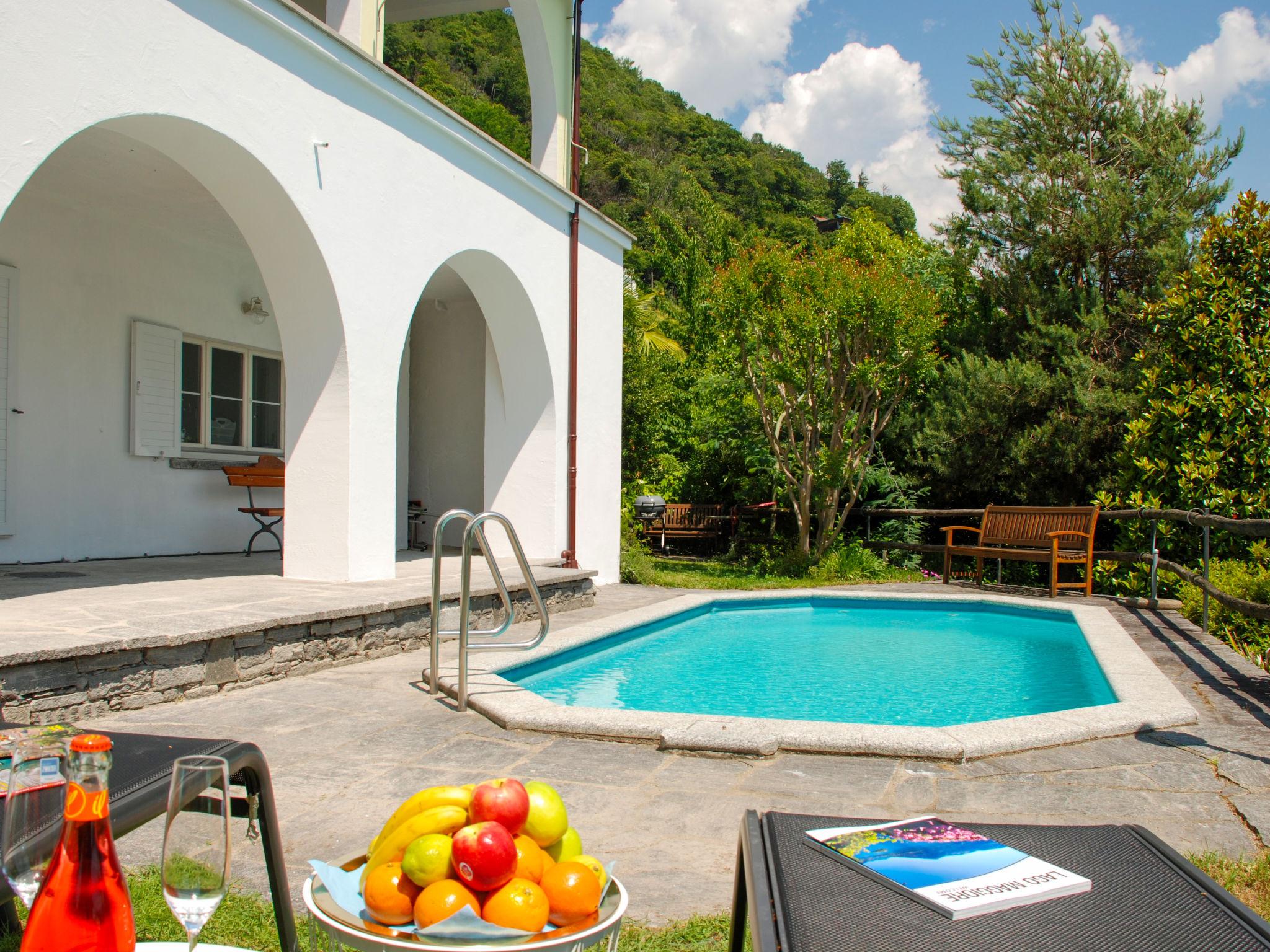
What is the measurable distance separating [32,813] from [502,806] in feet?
1.82

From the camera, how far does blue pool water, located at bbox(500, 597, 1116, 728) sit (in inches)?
222

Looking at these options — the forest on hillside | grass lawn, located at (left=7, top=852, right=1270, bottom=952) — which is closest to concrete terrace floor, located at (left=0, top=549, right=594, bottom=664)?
grass lawn, located at (left=7, top=852, right=1270, bottom=952)

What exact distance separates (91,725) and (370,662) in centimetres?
179

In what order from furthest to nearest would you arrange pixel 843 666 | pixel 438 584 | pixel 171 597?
pixel 843 666, pixel 171 597, pixel 438 584

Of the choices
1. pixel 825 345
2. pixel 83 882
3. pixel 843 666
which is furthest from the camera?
pixel 825 345

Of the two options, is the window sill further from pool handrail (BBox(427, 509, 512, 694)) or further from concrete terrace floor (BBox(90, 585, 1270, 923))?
pool handrail (BBox(427, 509, 512, 694))

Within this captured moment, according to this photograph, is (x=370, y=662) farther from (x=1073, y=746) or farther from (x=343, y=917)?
(x=343, y=917)

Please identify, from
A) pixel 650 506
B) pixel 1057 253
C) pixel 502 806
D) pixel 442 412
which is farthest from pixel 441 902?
pixel 1057 253

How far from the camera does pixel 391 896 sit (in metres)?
1.23

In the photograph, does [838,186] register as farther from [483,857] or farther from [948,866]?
[483,857]

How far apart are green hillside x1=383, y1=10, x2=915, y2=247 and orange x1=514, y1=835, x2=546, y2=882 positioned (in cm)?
2694

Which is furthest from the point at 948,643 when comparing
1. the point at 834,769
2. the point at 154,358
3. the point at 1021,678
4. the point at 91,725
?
the point at 154,358

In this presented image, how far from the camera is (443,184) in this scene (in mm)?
7367

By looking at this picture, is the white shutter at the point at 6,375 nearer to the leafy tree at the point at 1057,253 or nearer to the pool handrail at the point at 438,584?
the pool handrail at the point at 438,584
